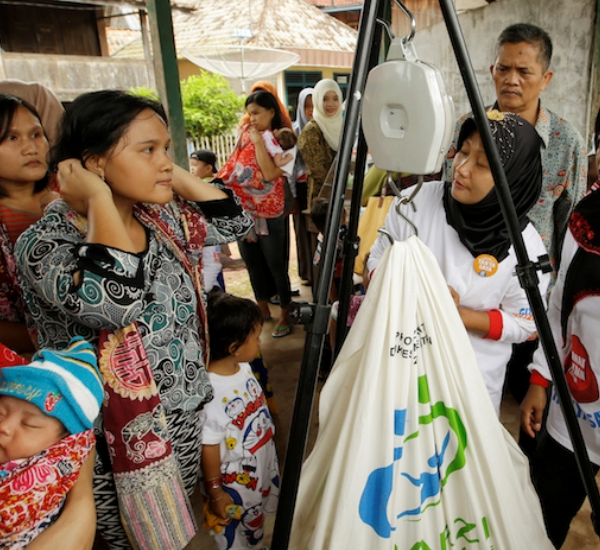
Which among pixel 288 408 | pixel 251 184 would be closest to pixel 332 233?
pixel 288 408

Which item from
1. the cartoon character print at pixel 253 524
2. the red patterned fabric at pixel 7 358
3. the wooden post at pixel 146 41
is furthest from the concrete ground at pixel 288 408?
the wooden post at pixel 146 41

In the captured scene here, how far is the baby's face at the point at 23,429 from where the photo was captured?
86 cm

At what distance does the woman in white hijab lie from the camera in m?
3.75

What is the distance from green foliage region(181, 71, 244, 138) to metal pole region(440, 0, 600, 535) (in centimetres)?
1048

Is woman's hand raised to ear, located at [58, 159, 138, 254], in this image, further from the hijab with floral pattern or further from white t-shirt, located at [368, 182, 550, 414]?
the hijab with floral pattern

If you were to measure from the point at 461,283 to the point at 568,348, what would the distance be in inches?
13.9

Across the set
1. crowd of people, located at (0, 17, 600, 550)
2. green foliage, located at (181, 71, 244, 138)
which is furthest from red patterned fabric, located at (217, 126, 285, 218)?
A: green foliage, located at (181, 71, 244, 138)

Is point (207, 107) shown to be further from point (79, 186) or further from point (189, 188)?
point (79, 186)

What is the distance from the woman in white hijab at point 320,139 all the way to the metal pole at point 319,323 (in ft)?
9.50

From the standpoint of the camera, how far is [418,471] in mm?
876

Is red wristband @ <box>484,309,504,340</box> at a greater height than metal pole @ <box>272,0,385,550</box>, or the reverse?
metal pole @ <box>272,0,385,550</box>

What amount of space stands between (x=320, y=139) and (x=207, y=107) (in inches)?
312

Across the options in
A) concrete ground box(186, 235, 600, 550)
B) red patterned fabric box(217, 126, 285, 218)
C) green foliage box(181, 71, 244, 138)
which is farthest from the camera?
green foliage box(181, 71, 244, 138)

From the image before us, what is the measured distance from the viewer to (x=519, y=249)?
0.95 meters
